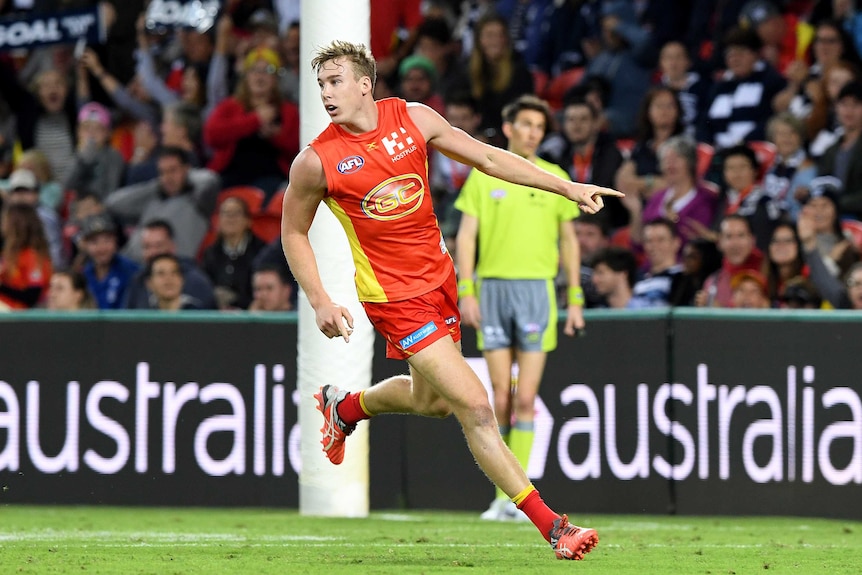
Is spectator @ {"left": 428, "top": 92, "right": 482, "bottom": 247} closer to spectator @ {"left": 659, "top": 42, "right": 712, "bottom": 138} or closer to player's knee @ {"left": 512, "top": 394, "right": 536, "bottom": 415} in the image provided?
spectator @ {"left": 659, "top": 42, "right": 712, "bottom": 138}

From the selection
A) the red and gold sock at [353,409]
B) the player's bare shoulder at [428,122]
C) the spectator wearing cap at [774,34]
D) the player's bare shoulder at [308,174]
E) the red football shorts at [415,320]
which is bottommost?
the red and gold sock at [353,409]

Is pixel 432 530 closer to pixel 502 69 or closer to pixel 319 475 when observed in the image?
pixel 319 475

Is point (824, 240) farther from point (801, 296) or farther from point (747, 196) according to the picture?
point (747, 196)

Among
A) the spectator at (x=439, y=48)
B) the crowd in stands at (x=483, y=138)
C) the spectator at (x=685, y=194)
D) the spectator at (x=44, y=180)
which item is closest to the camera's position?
the crowd in stands at (x=483, y=138)

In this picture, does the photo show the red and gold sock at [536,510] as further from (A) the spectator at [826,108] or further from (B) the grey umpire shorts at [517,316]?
(A) the spectator at [826,108]

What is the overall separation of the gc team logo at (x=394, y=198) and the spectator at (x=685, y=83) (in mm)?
7125

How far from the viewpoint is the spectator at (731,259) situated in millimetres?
11602

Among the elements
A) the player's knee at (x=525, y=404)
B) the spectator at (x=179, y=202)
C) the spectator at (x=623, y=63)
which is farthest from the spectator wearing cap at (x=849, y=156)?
the spectator at (x=179, y=202)

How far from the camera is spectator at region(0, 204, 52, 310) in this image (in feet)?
45.0

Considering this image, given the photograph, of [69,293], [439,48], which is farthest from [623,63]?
[69,293]

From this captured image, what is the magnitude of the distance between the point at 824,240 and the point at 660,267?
4.06 feet

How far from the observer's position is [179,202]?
557 inches

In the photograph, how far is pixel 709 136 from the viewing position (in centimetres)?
1367

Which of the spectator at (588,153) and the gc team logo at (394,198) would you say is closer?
the gc team logo at (394,198)
